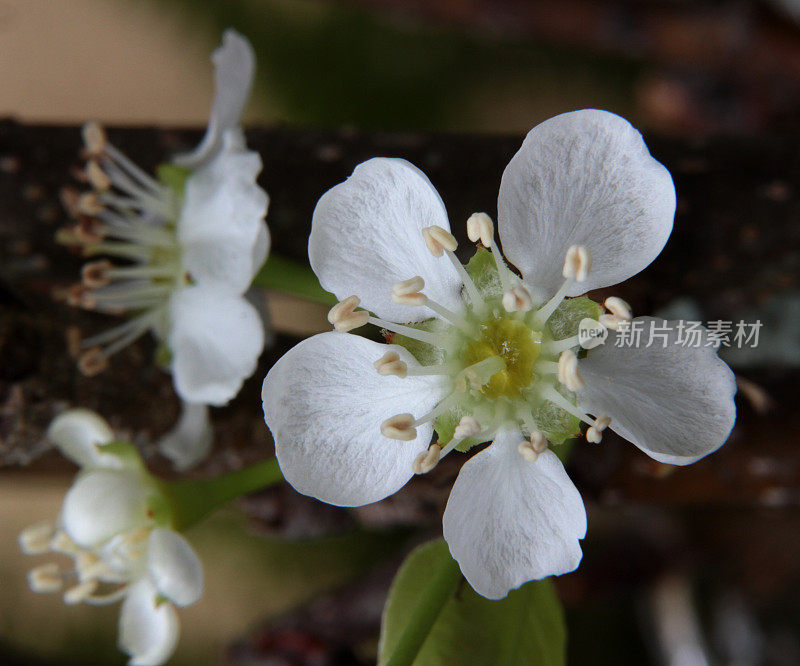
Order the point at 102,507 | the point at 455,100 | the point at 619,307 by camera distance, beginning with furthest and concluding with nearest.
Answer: the point at 455,100, the point at 102,507, the point at 619,307

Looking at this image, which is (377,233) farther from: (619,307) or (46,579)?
(46,579)

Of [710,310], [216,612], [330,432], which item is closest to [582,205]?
[330,432]

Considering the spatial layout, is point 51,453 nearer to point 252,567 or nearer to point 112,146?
point 112,146

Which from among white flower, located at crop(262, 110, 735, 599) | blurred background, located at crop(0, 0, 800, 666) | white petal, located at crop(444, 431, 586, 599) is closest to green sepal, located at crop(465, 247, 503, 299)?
white flower, located at crop(262, 110, 735, 599)

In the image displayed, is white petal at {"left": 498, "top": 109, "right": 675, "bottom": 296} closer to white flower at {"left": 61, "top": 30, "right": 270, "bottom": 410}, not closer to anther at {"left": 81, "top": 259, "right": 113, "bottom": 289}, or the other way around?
white flower at {"left": 61, "top": 30, "right": 270, "bottom": 410}

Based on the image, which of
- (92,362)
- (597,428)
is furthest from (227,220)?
(597,428)

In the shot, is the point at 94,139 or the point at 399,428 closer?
the point at 399,428
